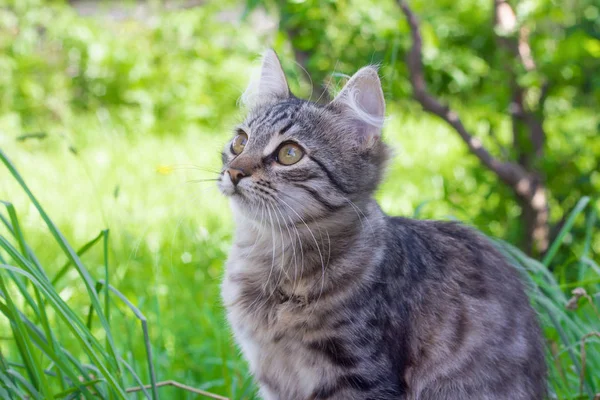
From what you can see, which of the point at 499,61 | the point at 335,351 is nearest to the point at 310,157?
the point at 335,351

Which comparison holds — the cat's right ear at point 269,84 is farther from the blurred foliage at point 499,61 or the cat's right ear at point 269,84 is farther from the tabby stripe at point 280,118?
the blurred foliage at point 499,61

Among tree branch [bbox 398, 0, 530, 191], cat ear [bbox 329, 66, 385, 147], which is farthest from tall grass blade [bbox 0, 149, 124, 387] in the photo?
tree branch [bbox 398, 0, 530, 191]

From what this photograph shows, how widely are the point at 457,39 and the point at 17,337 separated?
3.66 metres

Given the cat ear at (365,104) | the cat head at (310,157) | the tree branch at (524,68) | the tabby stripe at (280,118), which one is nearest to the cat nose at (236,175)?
the cat head at (310,157)

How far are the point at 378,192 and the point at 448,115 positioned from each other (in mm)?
1429

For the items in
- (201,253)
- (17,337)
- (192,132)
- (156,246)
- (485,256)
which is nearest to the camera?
(17,337)

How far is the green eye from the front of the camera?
7.27 feet

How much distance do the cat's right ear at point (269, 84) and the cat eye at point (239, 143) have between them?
0.89 ft

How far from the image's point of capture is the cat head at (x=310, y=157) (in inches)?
84.4

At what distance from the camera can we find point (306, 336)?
6.84ft

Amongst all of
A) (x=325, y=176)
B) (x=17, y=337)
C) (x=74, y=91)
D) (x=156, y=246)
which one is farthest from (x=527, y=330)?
(x=74, y=91)

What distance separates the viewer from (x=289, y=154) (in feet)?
7.30

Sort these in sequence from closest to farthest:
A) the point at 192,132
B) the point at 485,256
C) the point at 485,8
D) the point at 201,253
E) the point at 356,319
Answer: the point at 356,319 → the point at 485,256 → the point at 201,253 → the point at 485,8 → the point at 192,132

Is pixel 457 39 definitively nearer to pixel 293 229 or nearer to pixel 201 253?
pixel 201 253
